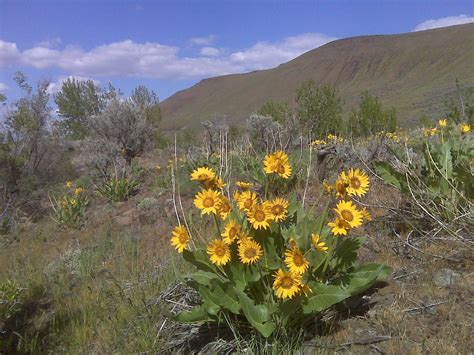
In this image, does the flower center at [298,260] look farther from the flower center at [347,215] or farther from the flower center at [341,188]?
the flower center at [341,188]

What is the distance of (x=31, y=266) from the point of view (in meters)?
5.41

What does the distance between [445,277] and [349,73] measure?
143337 millimetres

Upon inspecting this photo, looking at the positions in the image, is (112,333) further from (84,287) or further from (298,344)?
(298,344)

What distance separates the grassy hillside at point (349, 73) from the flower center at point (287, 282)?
97.9m

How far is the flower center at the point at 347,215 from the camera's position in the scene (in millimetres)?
2385

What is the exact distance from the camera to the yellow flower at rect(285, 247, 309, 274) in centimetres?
228

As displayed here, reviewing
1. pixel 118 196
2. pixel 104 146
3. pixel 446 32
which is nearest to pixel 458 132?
pixel 118 196

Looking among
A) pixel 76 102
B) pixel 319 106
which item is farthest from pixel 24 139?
pixel 76 102

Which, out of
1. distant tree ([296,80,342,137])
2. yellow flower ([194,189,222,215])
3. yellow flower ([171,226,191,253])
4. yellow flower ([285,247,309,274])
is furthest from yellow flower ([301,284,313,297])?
distant tree ([296,80,342,137])

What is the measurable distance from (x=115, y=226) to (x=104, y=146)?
5970 millimetres

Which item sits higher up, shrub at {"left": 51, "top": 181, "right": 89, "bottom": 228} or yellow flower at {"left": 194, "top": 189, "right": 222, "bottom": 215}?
yellow flower at {"left": 194, "top": 189, "right": 222, "bottom": 215}

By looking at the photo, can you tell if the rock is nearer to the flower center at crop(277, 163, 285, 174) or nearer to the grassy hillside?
the flower center at crop(277, 163, 285, 174)

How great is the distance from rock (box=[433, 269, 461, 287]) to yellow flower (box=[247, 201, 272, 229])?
49.7 inches

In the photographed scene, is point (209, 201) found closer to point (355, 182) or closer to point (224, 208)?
point (224, 208)
